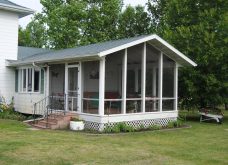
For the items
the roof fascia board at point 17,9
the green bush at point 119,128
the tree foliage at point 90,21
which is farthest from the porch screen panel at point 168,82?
the tree foliage at point 90,21

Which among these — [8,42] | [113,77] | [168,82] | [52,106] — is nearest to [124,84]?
[113,77]

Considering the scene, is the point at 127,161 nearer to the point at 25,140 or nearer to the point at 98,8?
the point at 25,140

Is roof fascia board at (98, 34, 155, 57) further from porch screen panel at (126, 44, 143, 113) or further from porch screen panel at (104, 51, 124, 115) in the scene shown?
porch screen panel at (104, 51, 124, 115)

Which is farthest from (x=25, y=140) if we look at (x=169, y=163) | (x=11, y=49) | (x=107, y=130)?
(x=11, y=49)

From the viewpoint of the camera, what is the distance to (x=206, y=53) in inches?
890

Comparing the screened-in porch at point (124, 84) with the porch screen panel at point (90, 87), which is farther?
the porch screen panel at point (90, 87)

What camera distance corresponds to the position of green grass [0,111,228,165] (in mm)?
10094

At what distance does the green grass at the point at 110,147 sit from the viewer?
10.1 meters

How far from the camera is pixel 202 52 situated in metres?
22.8

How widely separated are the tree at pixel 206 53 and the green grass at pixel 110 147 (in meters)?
6.67

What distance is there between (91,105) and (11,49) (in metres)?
8.41

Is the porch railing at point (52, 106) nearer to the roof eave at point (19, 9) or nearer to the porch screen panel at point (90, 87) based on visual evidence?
the porch screen panel at point (90, 87)

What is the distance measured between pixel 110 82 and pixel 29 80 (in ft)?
16.2

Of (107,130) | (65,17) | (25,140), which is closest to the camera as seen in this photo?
(25,140)
